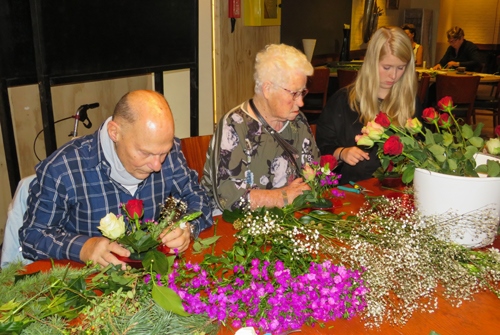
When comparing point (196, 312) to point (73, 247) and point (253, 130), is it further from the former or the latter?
point (253, 130)

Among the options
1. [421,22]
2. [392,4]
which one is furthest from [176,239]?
[421,22]

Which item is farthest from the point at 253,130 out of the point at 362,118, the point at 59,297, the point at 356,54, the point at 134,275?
the point at 356,54

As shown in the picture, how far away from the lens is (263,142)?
2359mm

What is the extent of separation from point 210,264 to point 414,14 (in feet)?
33.9

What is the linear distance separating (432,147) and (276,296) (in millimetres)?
775

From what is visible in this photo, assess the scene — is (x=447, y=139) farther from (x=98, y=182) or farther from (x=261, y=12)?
(x=261, y=12)

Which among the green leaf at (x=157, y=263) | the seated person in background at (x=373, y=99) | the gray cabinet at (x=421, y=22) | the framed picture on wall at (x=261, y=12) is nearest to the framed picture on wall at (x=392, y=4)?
the gray cabinet at (x=421, y=22)

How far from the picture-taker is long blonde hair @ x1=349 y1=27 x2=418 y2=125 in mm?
2846

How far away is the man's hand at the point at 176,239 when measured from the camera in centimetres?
152

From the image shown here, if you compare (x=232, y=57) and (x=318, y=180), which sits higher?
(x=232, y=57)

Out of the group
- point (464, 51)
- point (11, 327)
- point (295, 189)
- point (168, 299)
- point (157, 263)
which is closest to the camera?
point (11, 327)

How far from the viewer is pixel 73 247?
1.60m

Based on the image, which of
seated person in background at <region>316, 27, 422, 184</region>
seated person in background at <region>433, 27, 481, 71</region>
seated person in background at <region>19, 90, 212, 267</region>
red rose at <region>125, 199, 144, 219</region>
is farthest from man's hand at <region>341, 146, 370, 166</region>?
seated person in background at <region>433, 27, 481, 71</region>

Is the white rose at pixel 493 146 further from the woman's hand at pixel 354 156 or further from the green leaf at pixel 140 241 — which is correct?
the green leaf at pixel 140 241
